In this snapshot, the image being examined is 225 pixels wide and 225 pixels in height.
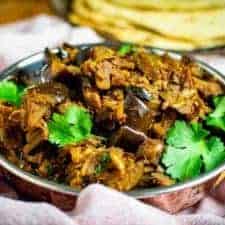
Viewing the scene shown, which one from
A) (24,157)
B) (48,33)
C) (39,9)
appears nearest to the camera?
(24,157)

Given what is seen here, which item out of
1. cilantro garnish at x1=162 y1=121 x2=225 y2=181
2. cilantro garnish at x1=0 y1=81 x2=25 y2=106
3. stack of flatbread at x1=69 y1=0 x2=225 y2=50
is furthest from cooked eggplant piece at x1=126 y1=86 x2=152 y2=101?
stack of flatbread at x1=69 y1=0 x2=225 y2=50

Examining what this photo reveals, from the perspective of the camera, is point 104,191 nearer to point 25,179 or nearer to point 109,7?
point 25,179

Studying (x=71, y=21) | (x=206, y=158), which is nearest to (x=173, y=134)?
(x=206, y=158)

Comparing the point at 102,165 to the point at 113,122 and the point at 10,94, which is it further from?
the point at 10,94

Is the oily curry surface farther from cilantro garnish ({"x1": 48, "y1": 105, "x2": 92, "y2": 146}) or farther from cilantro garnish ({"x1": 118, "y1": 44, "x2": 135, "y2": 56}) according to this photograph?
cilantro garnish ({"x1": 118, "y1": 44, "x2": 135, "y2": 56})

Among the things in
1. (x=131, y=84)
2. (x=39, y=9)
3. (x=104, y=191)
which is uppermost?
(x=131, y=84)

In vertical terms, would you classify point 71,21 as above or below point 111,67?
below

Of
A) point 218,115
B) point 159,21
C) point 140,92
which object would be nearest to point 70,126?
point 140,92

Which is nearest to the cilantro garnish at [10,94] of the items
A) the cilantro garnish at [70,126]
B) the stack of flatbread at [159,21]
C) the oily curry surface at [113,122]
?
the oily curry surface at [113,122]
